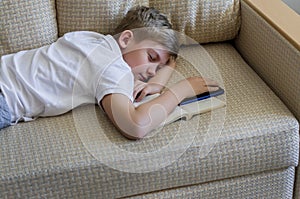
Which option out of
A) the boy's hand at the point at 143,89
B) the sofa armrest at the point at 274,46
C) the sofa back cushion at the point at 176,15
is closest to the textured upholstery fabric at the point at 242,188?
the sofa armrest at the point at 274,46

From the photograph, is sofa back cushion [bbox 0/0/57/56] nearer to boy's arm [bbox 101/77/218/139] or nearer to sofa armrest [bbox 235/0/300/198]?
boy's arm [bbox 101/77/218/139]

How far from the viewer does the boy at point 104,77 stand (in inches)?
59.4

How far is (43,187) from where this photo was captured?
1.42m

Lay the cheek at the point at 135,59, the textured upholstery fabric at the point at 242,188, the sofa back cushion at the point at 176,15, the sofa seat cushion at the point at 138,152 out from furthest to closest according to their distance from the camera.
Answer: the sofa back cushion at the point at 176,15, the cheek at the point at 135,59, the textured upholstery fabric at the point at 242,188, the sofa seat cushion at the point at 138,152

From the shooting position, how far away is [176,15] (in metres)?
1.90

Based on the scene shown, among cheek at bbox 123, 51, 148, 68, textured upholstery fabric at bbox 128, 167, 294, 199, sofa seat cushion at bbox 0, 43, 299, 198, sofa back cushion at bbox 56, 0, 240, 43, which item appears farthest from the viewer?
sofa back cushion at bbox 56, 0, 240, 43

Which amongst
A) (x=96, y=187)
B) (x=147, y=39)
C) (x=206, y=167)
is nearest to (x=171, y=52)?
(x=147, y=39)

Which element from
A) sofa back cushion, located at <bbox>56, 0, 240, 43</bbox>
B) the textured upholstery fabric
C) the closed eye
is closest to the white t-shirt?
the closed eye

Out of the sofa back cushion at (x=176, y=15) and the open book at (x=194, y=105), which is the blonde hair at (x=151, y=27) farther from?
the open book at (x=194, y=105)

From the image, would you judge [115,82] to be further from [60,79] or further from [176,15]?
[176,15]

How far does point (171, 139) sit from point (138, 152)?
11cm

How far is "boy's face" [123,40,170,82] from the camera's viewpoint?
167 centimetres

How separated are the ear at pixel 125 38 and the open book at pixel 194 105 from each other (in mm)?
209

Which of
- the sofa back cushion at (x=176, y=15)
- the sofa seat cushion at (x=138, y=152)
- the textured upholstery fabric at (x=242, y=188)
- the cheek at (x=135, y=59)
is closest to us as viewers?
the sofa seat cushion at (x=138, y=152)
